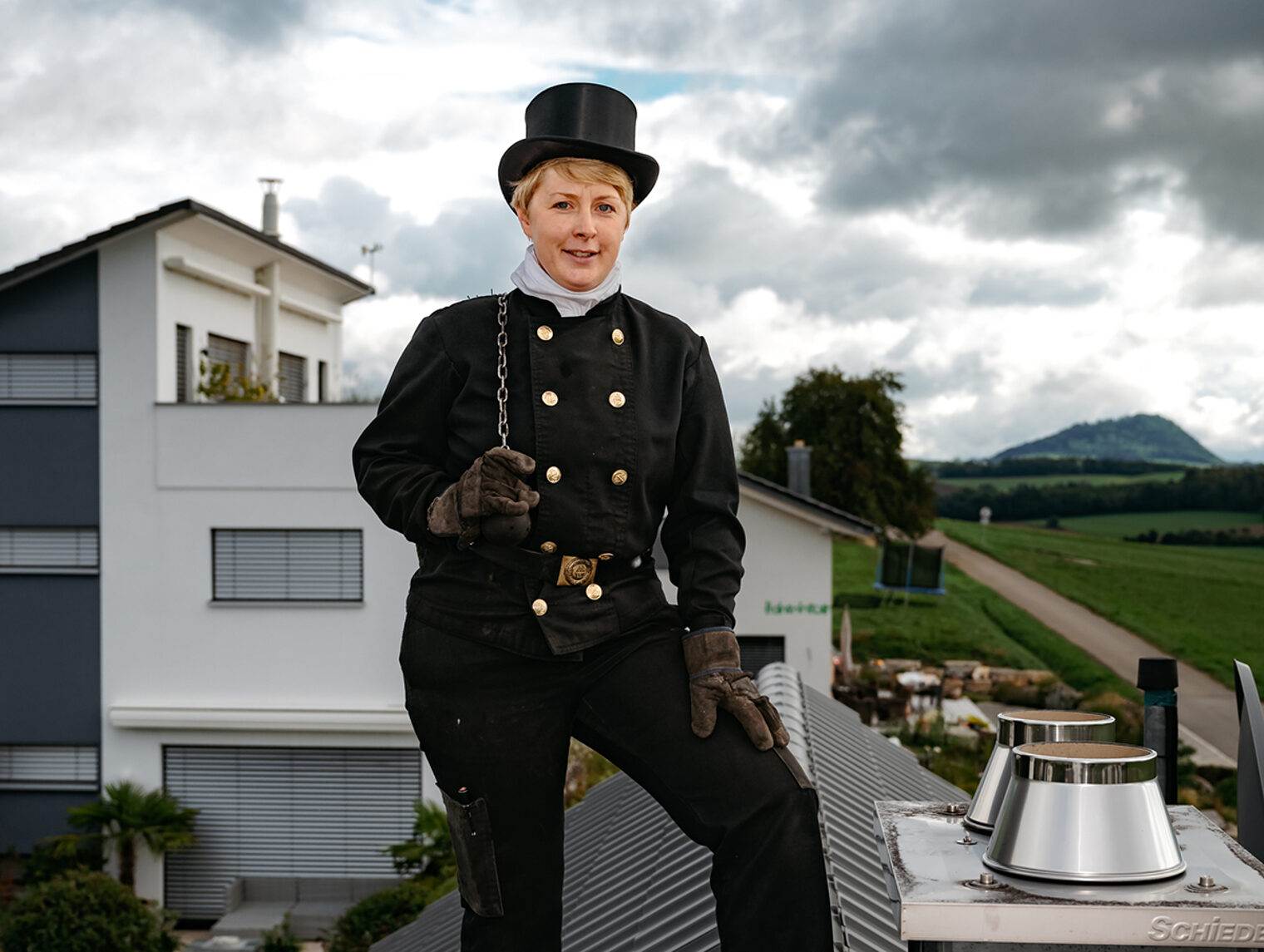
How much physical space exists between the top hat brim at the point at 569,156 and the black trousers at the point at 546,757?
902 mm

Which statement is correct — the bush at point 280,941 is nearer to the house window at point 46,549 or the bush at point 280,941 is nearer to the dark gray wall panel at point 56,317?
the house window at point 46,549

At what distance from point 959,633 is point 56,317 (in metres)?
35.4

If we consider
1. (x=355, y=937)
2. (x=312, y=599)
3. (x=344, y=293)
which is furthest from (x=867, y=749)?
(x=344, y=293)

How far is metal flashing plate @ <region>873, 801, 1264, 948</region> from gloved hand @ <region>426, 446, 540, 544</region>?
906mm

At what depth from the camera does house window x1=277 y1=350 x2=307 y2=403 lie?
2148 cm

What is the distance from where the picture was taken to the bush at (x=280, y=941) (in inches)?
618

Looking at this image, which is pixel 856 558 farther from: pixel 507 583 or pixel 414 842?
pixel 507 583

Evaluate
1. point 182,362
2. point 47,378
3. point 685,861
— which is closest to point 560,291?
point 685,861

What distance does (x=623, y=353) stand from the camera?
8.15ft

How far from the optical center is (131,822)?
17.5 metres

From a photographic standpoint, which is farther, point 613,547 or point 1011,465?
point 1011,465

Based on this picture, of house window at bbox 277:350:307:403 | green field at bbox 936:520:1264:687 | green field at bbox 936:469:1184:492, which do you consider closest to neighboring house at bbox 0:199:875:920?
house window at bbox 277:350:307:403

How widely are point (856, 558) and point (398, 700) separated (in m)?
41.6

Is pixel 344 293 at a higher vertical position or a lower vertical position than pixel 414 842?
higher
